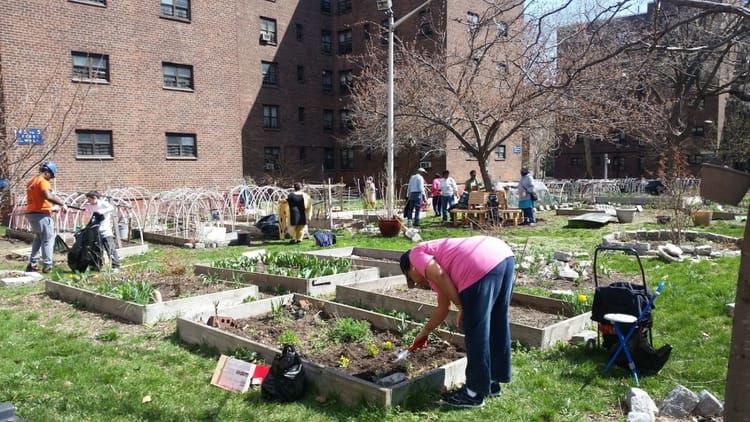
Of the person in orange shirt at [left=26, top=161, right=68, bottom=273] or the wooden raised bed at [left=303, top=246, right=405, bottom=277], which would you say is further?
the person in orange shirt at [left=26, top=161, right=68, bottom=273]

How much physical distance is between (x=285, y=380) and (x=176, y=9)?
23558mm

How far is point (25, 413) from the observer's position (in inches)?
176

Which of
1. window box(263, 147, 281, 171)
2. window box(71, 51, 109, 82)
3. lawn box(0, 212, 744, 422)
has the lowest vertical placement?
lawn box(0, 212, 744, 422)

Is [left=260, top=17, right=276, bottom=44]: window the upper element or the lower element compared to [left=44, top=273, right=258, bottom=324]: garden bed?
upper

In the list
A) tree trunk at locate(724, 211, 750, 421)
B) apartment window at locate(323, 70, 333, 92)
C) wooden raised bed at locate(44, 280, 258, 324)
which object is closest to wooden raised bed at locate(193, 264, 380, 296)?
wooden raised bed at locate(44, 280, 258, 324)

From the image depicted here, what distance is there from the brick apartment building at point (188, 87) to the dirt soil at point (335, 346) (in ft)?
32.1

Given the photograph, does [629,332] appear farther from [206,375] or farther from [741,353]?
[206,375]

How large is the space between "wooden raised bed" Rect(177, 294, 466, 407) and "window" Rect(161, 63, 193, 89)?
66.3 ft

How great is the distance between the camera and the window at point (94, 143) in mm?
21766

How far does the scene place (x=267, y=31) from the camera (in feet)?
108

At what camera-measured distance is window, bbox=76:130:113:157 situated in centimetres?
2177

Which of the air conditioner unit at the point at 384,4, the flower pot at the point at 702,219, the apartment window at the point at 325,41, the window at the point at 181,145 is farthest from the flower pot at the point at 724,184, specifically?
the apartment window at the point at 325,41

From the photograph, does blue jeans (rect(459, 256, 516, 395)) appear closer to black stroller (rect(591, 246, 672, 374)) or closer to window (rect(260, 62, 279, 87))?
black stroller (rect(591, 246, 672, 374))

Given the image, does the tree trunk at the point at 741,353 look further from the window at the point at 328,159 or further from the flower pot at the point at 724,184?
the window at the point at 328,159
